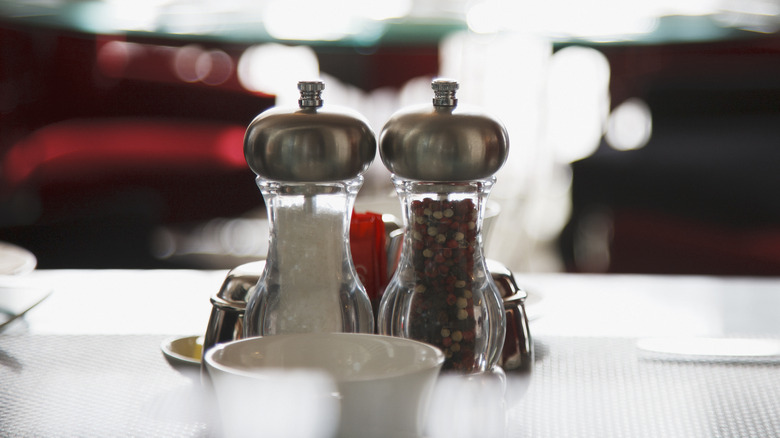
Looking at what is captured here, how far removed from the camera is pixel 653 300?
858 millimetres

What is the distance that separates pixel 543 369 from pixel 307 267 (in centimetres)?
20

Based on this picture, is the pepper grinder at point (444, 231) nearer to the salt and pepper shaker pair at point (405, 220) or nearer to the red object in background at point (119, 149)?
the salt and pepper shaker pair at point (405, 220)

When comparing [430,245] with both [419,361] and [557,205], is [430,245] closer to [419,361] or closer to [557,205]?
[419,361]

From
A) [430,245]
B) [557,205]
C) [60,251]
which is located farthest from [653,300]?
[557,205]

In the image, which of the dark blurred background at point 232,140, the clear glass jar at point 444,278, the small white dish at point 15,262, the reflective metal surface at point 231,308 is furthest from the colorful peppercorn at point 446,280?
the dark blurred background at point 232,140

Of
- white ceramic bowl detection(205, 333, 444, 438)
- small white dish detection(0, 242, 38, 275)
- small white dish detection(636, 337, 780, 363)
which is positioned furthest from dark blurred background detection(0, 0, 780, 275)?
white ceramic bowl detection(205, 333, 444, 438)

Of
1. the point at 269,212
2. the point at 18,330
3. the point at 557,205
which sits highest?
the point at 269,212

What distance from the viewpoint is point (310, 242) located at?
1.60 feet

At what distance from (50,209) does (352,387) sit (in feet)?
7.64

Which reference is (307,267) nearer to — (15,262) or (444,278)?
(444,278)

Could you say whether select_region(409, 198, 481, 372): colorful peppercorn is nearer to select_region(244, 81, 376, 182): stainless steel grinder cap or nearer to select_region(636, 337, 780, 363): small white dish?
select_region(244, 81, 376, 182): stainless steel grinder cap

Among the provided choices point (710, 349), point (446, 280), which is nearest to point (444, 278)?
point (446, 280)

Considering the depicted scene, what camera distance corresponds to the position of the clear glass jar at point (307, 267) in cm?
48

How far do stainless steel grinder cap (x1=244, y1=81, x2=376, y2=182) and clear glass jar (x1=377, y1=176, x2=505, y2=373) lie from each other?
0.04 metres
